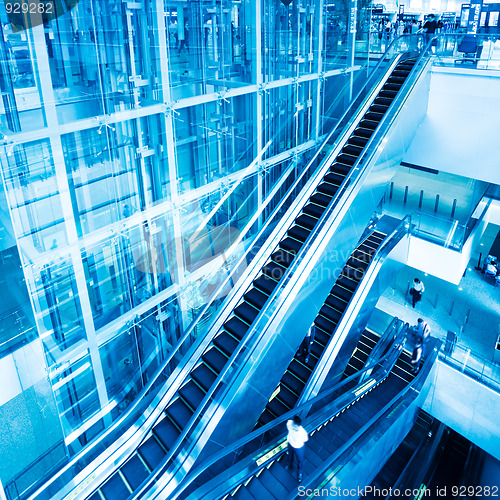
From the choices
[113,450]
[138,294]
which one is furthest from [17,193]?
[113,450]

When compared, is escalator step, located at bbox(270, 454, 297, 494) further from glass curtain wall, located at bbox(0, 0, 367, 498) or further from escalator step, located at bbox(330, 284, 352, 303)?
escalator step, located at bbox(330, 284, 352, 303)

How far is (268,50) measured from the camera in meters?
9.61

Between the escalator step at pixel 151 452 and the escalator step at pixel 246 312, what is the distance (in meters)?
2.59

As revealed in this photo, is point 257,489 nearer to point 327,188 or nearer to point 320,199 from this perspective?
point 320,199

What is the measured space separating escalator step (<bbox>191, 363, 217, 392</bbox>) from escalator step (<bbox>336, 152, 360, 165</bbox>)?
5585mm

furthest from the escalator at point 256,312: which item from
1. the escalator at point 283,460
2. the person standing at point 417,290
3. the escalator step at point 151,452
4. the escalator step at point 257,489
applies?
the person standing at point 417,290

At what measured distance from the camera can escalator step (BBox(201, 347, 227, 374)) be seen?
7.89 m

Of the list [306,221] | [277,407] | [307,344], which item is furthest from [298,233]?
[277,407]

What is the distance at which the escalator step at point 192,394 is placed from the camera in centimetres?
765

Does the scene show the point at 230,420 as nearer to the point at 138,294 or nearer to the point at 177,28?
the point at 138,294

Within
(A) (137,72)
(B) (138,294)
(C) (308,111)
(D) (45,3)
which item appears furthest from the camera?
(C) (308,111)

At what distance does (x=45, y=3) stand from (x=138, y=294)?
193 inches

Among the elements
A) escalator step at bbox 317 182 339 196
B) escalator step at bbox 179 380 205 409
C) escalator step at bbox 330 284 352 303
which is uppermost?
escalator step at bbox 317 182 339 196

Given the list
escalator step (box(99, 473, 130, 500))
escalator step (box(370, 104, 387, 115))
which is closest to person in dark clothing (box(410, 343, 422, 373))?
escalator step (box(370, 104, 387, 115))
